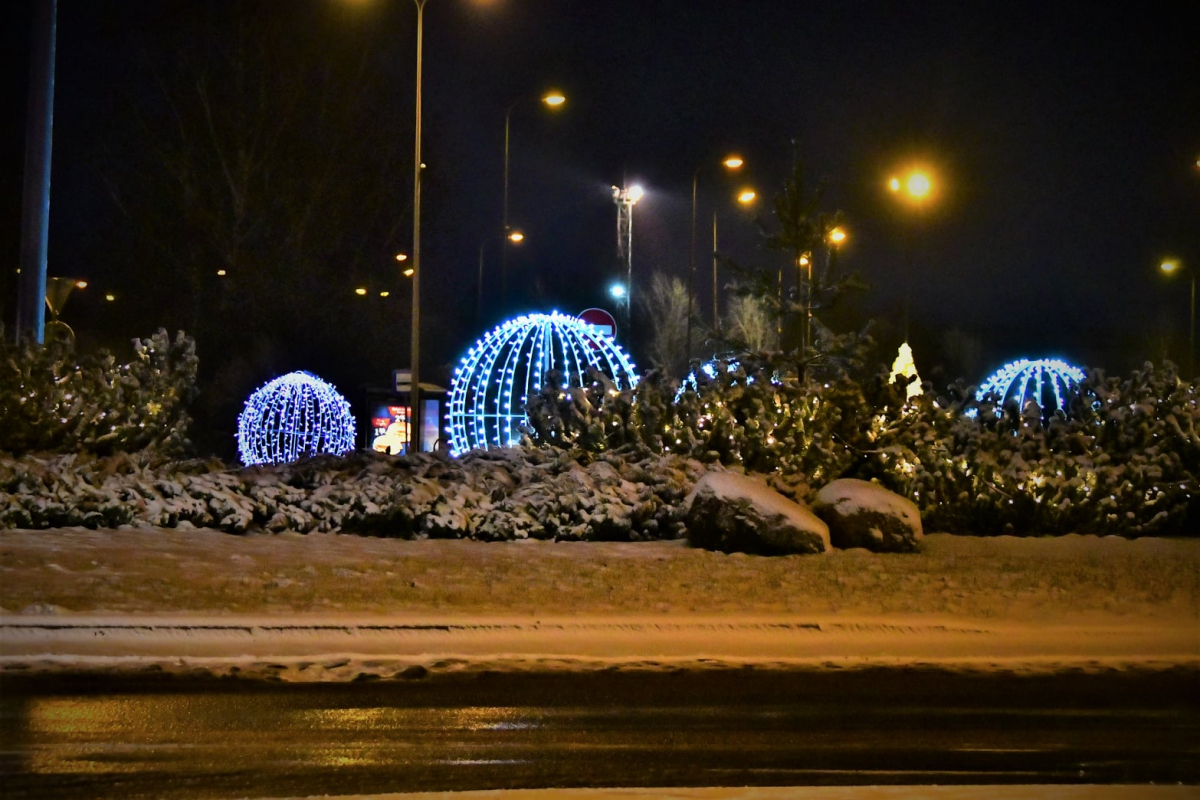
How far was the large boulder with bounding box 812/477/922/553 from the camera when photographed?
43.8 feet

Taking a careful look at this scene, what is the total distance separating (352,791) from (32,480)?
1028cm

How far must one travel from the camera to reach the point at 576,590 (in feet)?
33.6

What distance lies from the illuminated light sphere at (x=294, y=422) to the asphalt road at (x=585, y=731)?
23758 millimetres

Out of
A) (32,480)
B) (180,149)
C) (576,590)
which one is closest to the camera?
(576,590)

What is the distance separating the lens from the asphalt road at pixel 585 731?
5453 mm

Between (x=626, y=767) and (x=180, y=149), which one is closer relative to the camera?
(x=626, y=767)

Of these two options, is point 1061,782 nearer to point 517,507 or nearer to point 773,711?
point 773,711

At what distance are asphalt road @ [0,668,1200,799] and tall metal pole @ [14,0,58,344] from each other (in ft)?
39.7

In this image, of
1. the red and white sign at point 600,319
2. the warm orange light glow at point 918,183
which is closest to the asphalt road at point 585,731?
the warm orange light glow at point 918,183

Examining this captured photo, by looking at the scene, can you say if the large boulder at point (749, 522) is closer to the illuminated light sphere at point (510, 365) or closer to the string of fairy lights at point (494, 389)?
the string of fairy lights at point (494, 389)

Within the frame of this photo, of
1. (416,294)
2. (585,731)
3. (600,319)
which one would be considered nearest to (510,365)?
(416,294)

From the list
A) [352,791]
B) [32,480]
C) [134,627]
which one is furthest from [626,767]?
[32,480]

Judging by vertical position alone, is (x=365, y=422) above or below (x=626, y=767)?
above

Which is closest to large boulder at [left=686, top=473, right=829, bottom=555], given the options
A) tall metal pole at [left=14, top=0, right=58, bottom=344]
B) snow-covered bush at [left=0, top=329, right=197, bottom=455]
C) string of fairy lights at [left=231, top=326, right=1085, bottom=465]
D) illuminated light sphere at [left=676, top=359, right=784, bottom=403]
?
illuminated light sphere at [left=676, top=359, right=784, bottom=403]
